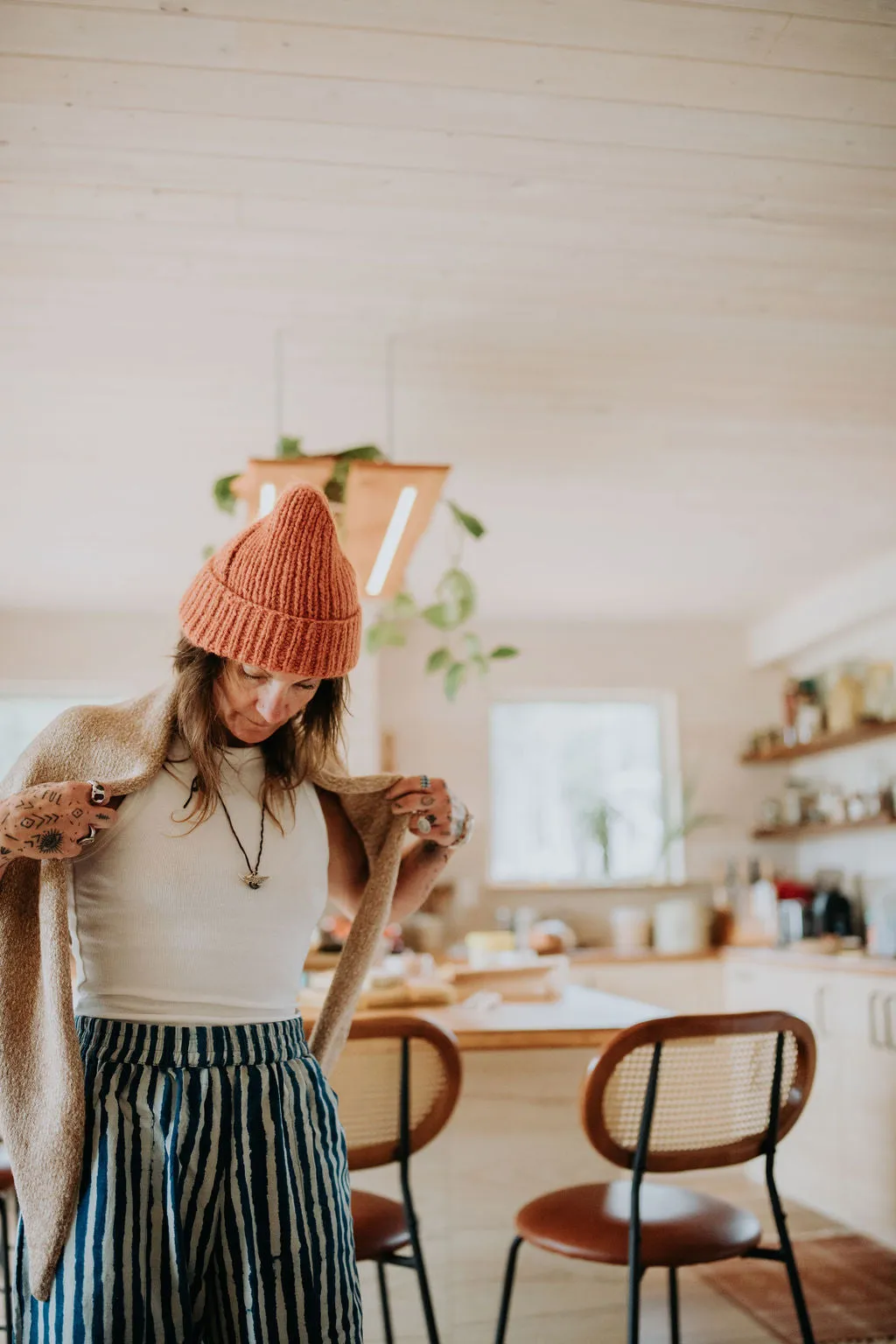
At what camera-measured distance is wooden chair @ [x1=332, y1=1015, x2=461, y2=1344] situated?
6.55 feet

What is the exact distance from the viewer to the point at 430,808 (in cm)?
154

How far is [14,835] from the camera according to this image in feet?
3.94

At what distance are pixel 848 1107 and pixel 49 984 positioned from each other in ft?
11.5

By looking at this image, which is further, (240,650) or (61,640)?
(61,640)

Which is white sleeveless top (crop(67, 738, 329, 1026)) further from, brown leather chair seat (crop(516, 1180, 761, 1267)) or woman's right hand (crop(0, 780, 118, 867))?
brown leather chair seat (crop(516, 1180, 761, 1267))

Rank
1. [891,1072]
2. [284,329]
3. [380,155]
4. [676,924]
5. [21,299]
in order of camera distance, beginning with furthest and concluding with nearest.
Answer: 1. [676,924]
2. [891,1072]
3. [284,329]
4. [21,299]
5. [380,155]

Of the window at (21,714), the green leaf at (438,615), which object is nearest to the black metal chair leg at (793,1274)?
the green leaf at (438,615)

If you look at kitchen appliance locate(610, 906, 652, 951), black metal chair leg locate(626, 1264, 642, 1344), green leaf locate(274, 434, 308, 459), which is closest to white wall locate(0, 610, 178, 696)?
kitchen appliance locate(610, 906, 652, 951)

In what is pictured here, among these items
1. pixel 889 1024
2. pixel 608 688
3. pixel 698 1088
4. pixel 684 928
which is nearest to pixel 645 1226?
pixel 698 1088

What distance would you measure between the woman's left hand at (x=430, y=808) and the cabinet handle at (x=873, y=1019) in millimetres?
2924

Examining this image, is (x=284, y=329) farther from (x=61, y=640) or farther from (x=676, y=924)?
(x=676, y=924)

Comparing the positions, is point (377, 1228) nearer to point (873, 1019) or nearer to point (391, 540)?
point (391, 540)

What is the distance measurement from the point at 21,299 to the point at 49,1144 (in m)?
2.07

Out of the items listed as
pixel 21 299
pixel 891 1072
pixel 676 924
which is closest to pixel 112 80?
pixel 21 299
